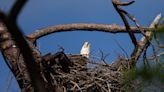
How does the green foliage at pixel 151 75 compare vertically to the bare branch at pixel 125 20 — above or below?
above

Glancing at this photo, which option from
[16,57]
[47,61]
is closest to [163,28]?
[47,61]

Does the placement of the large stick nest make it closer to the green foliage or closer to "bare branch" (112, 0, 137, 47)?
"bare branch" (112, 0, 137, 47)

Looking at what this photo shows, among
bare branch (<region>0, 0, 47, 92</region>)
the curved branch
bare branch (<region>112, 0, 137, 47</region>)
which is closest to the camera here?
bare branch (<region>0, 0, 47, 92</region>)

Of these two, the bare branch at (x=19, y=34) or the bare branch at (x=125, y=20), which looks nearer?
the bare branch at (x=19, y=34)

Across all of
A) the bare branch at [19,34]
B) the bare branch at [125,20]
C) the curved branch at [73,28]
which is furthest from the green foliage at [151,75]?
the curved branch at [73,28]

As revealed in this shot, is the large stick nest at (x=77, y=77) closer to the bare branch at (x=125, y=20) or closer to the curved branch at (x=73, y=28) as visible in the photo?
the bare branch at (x=125, y=20)

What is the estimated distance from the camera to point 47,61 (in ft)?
15.6

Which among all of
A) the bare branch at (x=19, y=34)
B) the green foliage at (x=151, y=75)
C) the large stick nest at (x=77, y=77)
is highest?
the bare branch at (x=19, y=34)

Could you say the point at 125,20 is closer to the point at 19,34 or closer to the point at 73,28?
the point at 73,28

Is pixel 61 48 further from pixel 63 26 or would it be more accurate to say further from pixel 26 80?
pixel 63 26

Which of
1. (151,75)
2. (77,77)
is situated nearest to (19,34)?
(151,75)

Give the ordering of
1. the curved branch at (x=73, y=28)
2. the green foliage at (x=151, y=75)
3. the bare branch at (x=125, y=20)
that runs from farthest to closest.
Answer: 1. the curved branch at (x=73, y=28)
2. the bare branch at (x=125, y=20)
3. the green foliage at (x=151, y=75)

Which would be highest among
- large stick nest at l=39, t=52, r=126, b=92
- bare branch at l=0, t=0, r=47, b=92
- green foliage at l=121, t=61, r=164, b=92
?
bare branch at l=0, t=0, r=47, b=92

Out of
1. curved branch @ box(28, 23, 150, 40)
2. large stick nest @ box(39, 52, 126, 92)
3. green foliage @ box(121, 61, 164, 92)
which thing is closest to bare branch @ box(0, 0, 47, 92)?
green foliage @ box(121, 61, 164, 92)
